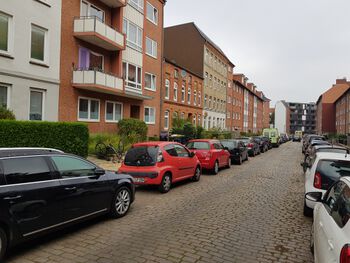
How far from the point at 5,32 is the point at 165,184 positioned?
10769mm

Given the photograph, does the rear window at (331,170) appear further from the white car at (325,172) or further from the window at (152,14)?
the window at (152,14)

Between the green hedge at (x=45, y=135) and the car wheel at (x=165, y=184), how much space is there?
607 cm

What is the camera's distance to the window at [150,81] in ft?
89.1

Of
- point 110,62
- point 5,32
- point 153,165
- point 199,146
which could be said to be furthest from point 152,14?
point 153,165

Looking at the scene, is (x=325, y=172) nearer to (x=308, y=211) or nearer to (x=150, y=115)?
(x=308, y=211)

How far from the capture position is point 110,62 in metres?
22.4

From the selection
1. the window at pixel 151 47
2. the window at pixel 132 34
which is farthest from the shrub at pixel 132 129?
the window at pixel 151 47

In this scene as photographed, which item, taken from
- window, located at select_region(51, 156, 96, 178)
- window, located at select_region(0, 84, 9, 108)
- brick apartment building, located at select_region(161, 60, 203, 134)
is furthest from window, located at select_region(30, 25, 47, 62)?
brick apartment building, located at select_region(161, 60, 203, 134)

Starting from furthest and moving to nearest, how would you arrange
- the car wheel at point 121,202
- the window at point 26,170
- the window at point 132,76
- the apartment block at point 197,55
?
the apartment block at point 197,55 → the window at point 132,76 → the car wheel at point 121,202 → the window at point 26,170

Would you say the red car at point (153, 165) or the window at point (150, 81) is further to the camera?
the window at point (150, 81)

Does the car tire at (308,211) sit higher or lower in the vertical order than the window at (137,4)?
lower

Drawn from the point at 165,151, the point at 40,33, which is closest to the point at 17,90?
the point at 40,33

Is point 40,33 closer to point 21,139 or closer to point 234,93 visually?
point 21,139

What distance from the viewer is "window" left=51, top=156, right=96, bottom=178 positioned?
5.61 m
